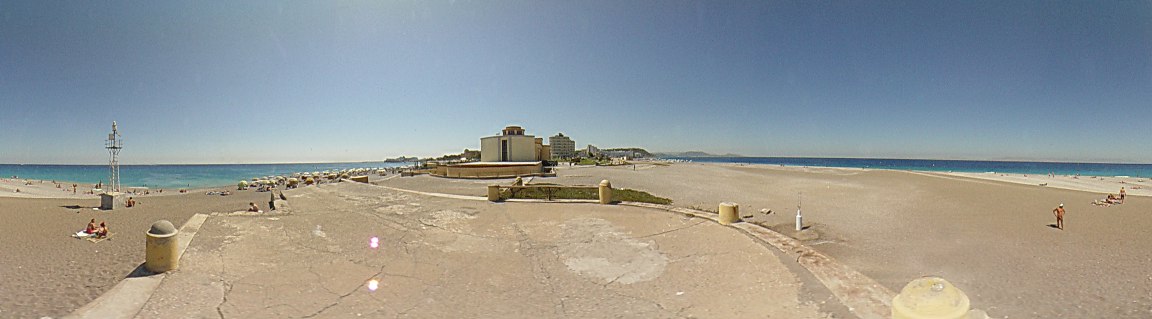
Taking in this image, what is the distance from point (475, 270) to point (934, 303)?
5.63 meters

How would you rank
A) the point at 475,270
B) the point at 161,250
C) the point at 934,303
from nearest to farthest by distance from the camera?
the point at 934,303
the point at 161,250
the point at 475,270

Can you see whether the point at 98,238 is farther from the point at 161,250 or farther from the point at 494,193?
the point at 494,193

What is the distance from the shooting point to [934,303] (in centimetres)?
232

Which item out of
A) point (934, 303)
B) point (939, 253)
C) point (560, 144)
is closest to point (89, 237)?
point (934, 303)

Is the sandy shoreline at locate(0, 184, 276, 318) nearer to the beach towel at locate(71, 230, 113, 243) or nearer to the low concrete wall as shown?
the beach towel at locate(71, 230, 113, 243)

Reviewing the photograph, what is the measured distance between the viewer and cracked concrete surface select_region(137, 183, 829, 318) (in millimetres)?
5047

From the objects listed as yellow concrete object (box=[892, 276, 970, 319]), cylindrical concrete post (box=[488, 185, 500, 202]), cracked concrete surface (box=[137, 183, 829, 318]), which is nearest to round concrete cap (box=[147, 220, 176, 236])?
cracked concrete surface (box=[137, 183, 829, 318])

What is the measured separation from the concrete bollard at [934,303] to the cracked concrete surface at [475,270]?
2483mm

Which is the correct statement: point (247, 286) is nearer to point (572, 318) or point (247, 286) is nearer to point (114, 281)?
point (114, 281)

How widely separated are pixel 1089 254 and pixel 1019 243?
1.07 meters

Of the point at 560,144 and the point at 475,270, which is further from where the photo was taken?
the point at 560,144

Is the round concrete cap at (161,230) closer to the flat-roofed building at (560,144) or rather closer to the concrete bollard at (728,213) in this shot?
the concrete bollard at (728,213)

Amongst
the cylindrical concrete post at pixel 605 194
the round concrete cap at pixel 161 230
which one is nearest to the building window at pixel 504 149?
the cylindrical concrete post at pixel 605 194

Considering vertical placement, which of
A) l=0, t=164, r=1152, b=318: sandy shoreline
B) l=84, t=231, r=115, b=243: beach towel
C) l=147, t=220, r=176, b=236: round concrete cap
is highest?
l=147, t=220, r=176, b=236: round concrete cap
